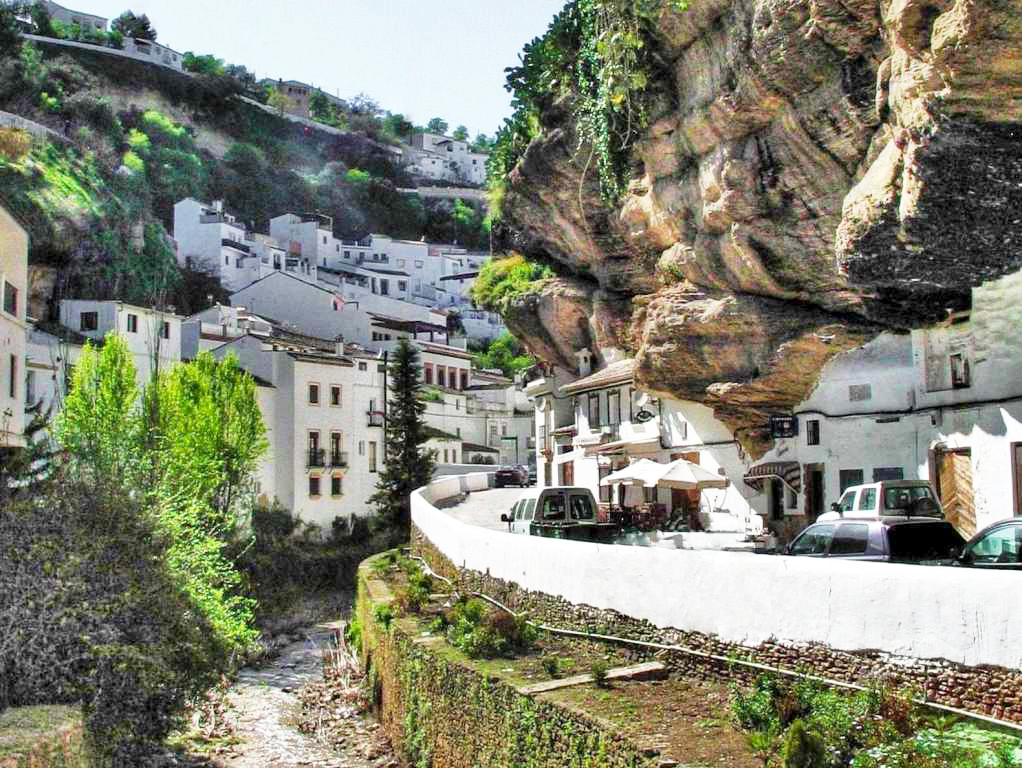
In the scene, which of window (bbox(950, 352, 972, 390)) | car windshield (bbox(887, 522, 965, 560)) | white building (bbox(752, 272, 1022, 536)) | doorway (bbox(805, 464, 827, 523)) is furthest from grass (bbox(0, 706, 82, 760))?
doorway (bbox(805, 464, 827, 523))

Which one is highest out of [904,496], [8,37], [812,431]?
[8,37]

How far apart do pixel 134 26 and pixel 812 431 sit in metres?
126

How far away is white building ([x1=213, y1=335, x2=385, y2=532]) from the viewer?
53.2m

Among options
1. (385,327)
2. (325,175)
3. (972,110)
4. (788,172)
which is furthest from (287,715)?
(325,175)

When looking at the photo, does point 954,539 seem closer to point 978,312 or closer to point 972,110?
point 972,110

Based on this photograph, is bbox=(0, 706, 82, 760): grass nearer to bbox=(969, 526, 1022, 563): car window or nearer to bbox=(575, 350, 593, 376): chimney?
bbox=(969, 526, 1022, 563): car window

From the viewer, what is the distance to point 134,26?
13488 centimetres

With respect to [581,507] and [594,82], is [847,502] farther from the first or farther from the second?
[594,82]

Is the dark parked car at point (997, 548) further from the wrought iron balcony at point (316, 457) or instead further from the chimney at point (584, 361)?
the wrought iron balcony at point (316, 457)

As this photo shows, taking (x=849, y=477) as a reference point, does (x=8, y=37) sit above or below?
above

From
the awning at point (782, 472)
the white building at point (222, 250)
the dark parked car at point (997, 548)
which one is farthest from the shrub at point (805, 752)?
the white building at point (222, 250)

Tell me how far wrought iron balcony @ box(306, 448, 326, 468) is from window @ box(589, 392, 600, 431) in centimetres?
1550

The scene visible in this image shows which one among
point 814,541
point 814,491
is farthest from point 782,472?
point 814,541

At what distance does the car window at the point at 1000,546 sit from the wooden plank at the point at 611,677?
4.33 metres
